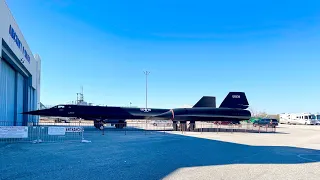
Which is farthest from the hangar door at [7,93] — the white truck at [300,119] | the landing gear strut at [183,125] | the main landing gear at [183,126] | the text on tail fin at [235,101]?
the white truck at [300,119]

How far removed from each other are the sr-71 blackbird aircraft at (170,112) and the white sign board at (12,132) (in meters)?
11.2

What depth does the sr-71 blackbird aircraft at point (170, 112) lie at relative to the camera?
2597 cm

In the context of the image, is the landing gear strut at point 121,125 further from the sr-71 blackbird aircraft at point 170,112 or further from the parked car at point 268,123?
the parked car at point 268,123

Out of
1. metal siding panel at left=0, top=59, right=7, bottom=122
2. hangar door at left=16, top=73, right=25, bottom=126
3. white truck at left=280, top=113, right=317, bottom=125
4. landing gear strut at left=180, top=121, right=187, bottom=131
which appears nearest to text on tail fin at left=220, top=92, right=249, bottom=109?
landing gear strut at left=180, top=121, right=187, bottom=131

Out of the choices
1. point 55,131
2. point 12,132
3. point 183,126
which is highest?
point 12,132

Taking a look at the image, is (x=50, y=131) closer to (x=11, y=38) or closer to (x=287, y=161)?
(x=11, y=38)

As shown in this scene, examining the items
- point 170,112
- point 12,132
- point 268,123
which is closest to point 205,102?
point 170,112

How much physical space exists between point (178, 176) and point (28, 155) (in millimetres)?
6474

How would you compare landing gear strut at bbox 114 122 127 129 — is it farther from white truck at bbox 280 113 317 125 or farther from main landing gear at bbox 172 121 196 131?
white truck at bbox 280 113 317 125

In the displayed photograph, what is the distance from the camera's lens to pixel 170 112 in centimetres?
2845

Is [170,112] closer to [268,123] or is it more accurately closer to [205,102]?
[205,102]

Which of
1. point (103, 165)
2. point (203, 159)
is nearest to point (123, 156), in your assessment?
point (103, 165)

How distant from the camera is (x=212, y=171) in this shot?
25.1ft

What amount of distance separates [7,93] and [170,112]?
16115 millimetres
